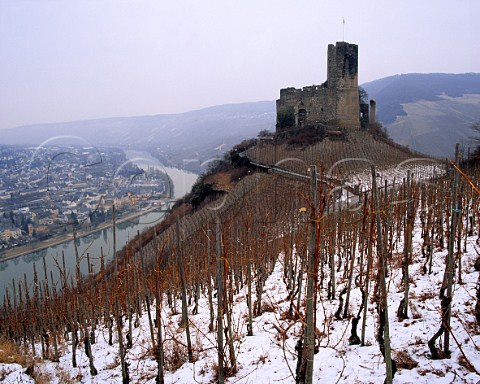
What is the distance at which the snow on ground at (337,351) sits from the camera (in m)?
4.65

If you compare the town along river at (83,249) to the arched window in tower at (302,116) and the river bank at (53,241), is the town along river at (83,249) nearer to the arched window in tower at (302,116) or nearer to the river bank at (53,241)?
the river bank at (53,241)

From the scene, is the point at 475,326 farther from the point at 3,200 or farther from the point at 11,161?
the point at 11,161

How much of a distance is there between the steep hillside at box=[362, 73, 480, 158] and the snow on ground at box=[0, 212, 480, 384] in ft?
68.2

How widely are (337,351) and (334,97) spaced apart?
28069mm

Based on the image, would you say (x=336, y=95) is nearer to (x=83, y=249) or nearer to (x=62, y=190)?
(x=62, y=190)

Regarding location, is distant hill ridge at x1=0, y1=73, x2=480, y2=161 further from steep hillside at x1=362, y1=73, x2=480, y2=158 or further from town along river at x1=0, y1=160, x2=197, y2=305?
town along river at x1=0, y1=160, x2=197, y2=305

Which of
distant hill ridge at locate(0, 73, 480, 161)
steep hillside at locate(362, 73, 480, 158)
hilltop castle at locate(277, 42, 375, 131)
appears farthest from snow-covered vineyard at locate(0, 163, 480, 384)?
hilltop castle at locate(277, 42, 375, 131)

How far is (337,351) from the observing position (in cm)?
542

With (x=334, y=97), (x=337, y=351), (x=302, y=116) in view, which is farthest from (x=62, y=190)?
(x=334, y=97)

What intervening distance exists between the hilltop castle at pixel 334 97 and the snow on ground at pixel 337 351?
75.8 ft

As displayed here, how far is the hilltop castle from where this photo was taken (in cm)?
3025

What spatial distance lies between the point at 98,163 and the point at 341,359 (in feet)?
64.2

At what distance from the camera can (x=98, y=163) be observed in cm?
2169

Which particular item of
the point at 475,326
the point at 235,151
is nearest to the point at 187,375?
the point at 475,326
